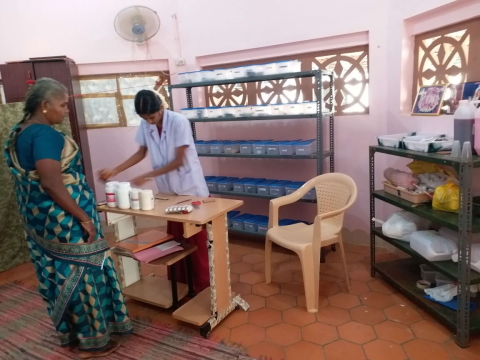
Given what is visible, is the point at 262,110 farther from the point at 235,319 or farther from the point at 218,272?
the point at 235,319

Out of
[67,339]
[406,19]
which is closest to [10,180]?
[67,339]

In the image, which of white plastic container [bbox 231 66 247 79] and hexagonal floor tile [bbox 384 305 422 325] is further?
white plastic container [bbox 231 66 247 79]

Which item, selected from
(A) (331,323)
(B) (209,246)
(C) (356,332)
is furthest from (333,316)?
(B) (209,246)

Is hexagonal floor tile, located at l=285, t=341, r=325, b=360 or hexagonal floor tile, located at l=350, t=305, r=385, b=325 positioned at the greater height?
hexagonal floor tile, located at l=285, t=341, r=325, b=360

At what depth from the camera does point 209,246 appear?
87.0 inches

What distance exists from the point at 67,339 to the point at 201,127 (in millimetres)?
2623

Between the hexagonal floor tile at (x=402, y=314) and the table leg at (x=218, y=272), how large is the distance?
1079mm

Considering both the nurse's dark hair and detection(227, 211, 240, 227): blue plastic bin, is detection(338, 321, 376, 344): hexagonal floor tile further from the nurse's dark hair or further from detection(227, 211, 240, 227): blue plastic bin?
the nurse's dark hair

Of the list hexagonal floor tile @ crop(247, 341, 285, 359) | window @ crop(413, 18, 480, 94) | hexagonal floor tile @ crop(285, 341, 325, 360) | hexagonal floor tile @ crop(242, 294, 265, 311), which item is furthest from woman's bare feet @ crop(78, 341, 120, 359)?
window @ crop(413, 18, 480, 94)

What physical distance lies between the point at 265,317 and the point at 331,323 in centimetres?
43

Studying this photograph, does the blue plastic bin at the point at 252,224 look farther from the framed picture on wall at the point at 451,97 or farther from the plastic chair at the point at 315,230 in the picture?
the framed picture on wall at the point at 451,97

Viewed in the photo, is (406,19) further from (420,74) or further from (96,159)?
(96,159)

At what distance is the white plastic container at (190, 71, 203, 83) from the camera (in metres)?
3.60

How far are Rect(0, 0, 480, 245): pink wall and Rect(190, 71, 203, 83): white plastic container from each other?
460 mm
